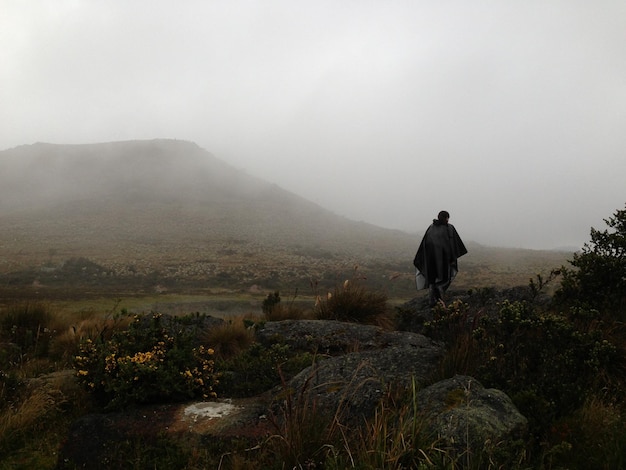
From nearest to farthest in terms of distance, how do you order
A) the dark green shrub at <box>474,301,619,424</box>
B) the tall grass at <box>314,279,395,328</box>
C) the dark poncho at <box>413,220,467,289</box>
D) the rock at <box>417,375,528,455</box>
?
the rock at <box>417,375,528,455</box> → the dark green shrub at <box>474,301,619,424</box> → the tall grass at <box>314,279,395,328</box> → the dark poncho at <box>413,220,467,289</box>

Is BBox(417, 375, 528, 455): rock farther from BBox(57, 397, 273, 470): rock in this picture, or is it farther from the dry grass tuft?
the dry grass tuft

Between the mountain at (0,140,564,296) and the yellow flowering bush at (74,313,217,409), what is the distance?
4070mm

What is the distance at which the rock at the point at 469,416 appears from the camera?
121 inches

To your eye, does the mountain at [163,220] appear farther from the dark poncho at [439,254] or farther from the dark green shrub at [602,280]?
the dark green shrub at [602,280]

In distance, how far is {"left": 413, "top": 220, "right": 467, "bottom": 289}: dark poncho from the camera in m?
9.20

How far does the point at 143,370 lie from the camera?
15.5 ft

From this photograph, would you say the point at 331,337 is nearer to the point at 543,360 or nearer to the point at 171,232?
the point at 543,360

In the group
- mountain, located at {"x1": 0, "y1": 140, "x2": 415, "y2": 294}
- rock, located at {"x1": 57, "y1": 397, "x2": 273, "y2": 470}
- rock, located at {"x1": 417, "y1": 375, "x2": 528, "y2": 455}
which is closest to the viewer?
rock, located at {"x1": 417, "y1": 375, "x2": 528, "y2": 455}

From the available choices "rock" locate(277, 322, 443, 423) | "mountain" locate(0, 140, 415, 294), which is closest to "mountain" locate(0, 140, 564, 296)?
"mountain" locate(0, 140, 415, 294)

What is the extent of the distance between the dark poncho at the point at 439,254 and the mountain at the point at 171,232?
1457 millimetres

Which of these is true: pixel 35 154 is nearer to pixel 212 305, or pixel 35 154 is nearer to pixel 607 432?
pixel 212 305

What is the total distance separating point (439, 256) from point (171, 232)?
60336mm

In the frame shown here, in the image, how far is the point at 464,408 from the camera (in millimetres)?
3404

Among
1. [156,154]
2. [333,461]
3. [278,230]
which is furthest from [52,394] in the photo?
[156,154]
